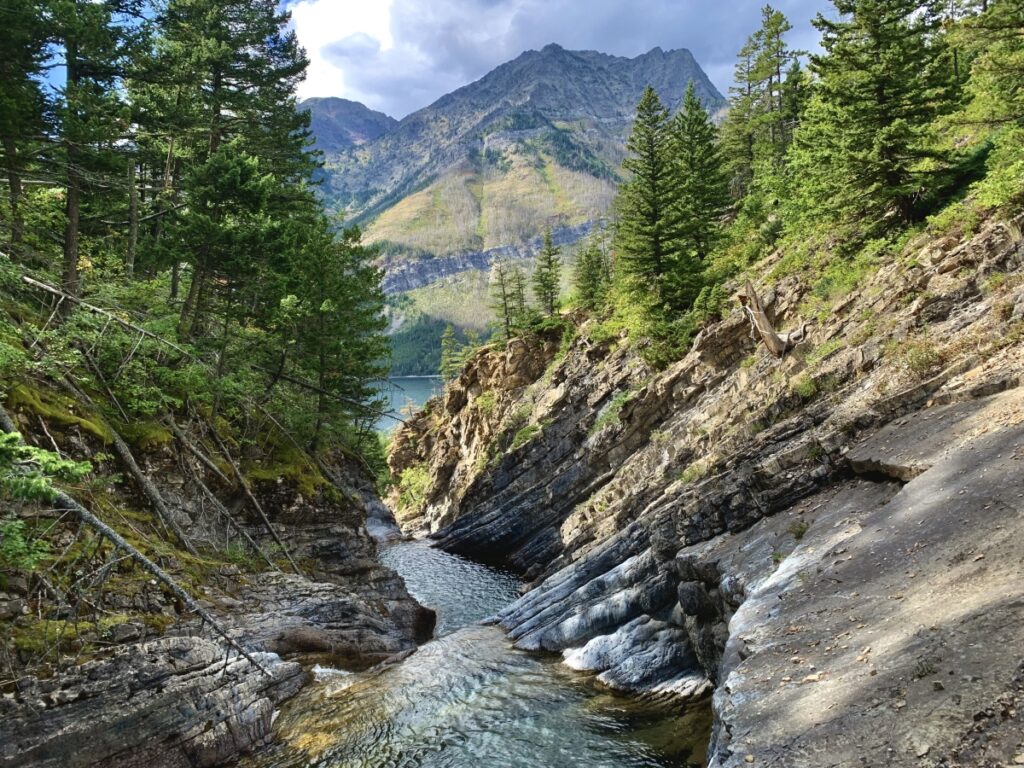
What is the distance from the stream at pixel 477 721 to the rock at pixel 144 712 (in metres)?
1.05

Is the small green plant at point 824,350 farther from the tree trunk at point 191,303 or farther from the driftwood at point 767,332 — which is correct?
the tree trunk at point 191,303

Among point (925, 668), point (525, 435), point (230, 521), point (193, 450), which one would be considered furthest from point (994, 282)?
point (525, 435)

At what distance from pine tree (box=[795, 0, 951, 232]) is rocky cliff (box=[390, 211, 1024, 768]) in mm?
3251

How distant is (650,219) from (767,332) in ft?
43.2

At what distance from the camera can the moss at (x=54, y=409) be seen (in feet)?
39.1

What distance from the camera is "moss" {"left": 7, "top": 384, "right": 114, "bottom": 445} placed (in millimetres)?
11913

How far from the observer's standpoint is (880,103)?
2016 cm

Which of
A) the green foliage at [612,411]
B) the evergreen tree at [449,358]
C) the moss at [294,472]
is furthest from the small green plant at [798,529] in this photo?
the evergreen tree at [449,358]

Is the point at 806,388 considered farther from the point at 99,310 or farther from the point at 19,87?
the point at 19,87

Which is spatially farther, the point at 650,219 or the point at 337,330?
the point at 650,219

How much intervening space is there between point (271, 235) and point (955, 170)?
25.1 m

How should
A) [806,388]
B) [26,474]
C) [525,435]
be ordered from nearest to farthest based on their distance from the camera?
1. [26,474]
2. [806,388]
3. [525,435]

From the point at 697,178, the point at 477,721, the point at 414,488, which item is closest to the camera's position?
the point at 477,721

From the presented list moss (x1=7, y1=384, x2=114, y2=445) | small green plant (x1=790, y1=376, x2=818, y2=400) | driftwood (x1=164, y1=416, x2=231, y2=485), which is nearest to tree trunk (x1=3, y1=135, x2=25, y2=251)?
moss (x1=7, y1=384, x2=114, y2=445)
